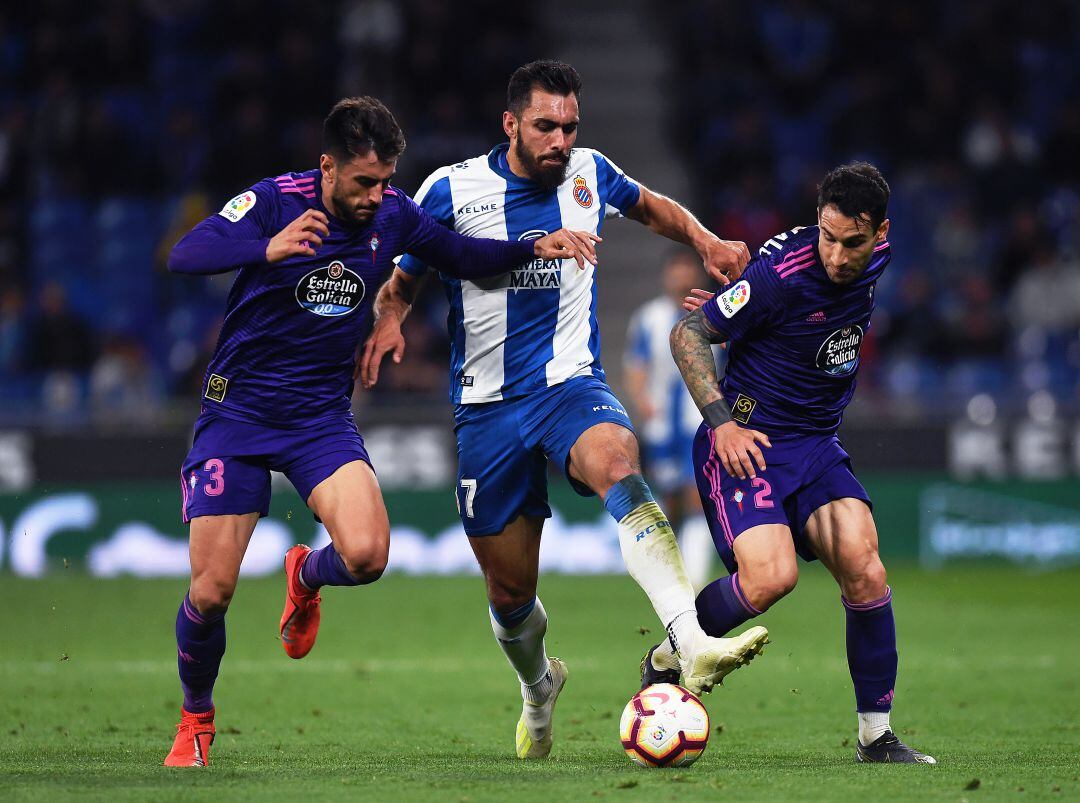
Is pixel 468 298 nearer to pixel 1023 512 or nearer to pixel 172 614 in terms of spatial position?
pixel 172 614

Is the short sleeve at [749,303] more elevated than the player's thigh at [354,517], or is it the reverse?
the short sleeve at [749,303]

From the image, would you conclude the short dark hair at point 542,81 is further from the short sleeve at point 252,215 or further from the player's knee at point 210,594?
the player's knee at point 210,594

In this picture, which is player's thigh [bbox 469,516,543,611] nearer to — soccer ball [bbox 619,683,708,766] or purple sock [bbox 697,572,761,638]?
purple sock [bbox 697,572,761,638]

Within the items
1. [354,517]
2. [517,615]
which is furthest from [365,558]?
[517,615]

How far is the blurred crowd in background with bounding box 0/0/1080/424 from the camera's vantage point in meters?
16.7

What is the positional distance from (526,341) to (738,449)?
3.88 feet

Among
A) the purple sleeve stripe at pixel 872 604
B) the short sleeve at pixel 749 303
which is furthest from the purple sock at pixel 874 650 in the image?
the short sleeve at pixel 749 303

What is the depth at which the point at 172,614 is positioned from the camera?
484 inches

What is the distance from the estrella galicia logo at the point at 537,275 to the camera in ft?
22.6

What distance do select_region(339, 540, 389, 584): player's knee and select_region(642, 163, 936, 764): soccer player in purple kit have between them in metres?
1.19

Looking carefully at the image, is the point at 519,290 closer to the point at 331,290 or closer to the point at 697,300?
the point at 697,300

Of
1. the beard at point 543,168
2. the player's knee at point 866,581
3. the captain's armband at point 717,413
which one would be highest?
the beard at point 543,168

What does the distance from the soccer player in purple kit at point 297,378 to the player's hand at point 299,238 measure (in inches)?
0.5

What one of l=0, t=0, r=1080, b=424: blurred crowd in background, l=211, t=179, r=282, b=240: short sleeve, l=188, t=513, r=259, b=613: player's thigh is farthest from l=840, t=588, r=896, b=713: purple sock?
l=0, t=0, r=1080, b=424: blurred crowd in background
